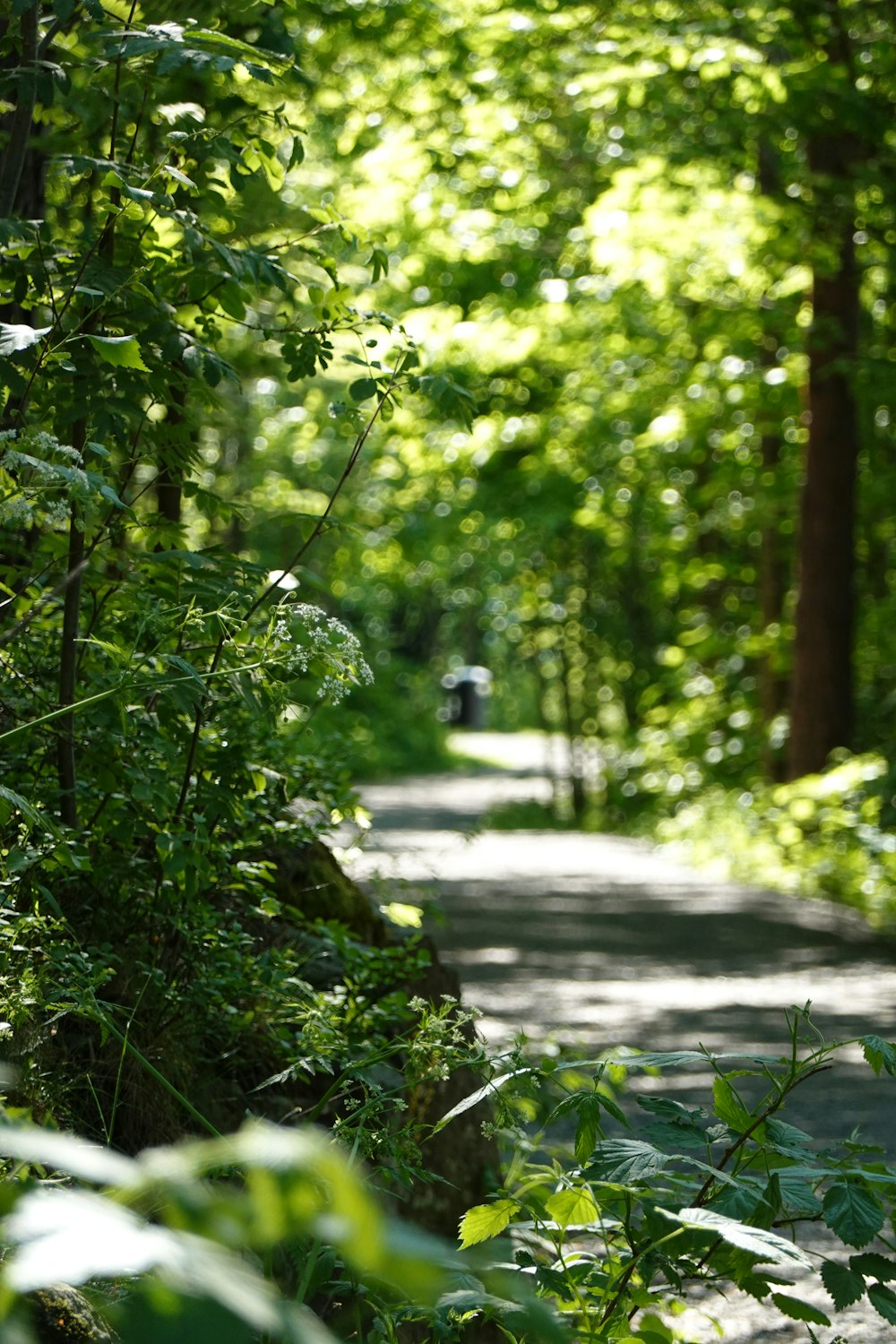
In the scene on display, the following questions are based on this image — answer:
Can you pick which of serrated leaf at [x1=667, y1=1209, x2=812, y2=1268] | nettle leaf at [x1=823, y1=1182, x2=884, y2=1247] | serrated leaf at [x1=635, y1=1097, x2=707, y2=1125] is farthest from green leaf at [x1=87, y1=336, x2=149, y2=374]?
nettle leaf at [x1=823, y1=1182, x2=884, y2=1247]

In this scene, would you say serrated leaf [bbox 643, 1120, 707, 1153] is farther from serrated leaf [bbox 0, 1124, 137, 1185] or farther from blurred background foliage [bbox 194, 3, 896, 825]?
blurred background foliage [bbox 194, 3, 896, 825]

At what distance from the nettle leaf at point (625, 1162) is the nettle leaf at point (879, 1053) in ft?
1.21

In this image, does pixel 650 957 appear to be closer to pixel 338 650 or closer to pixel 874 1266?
pixel 338 650

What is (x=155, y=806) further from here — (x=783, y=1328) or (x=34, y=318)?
(x=783, y=1328)

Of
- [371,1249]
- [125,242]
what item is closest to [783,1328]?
[125,242]

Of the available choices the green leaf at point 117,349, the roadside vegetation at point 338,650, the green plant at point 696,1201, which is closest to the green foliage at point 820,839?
the roadside vegetation at point 338,650

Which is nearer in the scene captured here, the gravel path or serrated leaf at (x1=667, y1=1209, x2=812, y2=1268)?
serrated leaf at (x1=667, y1=1209, x2=812, y2=1268)

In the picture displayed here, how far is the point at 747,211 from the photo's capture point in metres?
14.1

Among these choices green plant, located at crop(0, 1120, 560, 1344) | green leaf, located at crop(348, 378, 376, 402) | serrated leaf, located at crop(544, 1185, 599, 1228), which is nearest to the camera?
green plant, located at crop(0, 1120, 560, 1344)

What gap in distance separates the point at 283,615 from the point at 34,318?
50.8 inches

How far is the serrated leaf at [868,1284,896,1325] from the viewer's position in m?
2.38

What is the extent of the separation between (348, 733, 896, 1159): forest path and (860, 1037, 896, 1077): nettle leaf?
957mm

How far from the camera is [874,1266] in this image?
8.30 ft

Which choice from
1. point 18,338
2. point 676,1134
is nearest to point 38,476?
point 18,338
